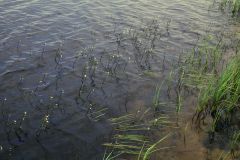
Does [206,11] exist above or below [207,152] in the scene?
above

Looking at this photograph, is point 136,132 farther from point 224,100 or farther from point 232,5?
point 232,5

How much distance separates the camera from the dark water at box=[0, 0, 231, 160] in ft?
29.9

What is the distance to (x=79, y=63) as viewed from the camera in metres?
12.7

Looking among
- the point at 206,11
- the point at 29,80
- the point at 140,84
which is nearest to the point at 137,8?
the point at 206,11

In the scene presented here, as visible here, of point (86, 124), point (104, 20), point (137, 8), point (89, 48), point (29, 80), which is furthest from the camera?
point (137, 8)

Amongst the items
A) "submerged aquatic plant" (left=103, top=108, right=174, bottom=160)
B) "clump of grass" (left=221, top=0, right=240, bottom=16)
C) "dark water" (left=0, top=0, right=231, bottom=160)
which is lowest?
"submerged aquatic plant" (left=103, top=108, right=174, bottom=160)

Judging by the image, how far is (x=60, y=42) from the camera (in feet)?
46.0

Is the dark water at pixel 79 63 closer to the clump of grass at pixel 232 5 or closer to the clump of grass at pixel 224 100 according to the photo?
the clump of grass at pixel 232 5

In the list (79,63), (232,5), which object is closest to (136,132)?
(79,63)

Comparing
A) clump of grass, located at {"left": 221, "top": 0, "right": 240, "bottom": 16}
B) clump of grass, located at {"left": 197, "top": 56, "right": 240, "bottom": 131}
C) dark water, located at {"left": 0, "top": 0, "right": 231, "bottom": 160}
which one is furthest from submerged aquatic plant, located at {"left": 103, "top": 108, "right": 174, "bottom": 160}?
clump of grass, located at {"left": 221, "top": 0, "right": 240, "bottom": 16}

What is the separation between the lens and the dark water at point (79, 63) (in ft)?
29.9

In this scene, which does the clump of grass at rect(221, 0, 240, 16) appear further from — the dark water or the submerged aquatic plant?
the submerged aquatic plant

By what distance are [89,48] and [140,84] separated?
3.00 metres

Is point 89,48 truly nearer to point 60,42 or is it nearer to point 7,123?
point 60,42
